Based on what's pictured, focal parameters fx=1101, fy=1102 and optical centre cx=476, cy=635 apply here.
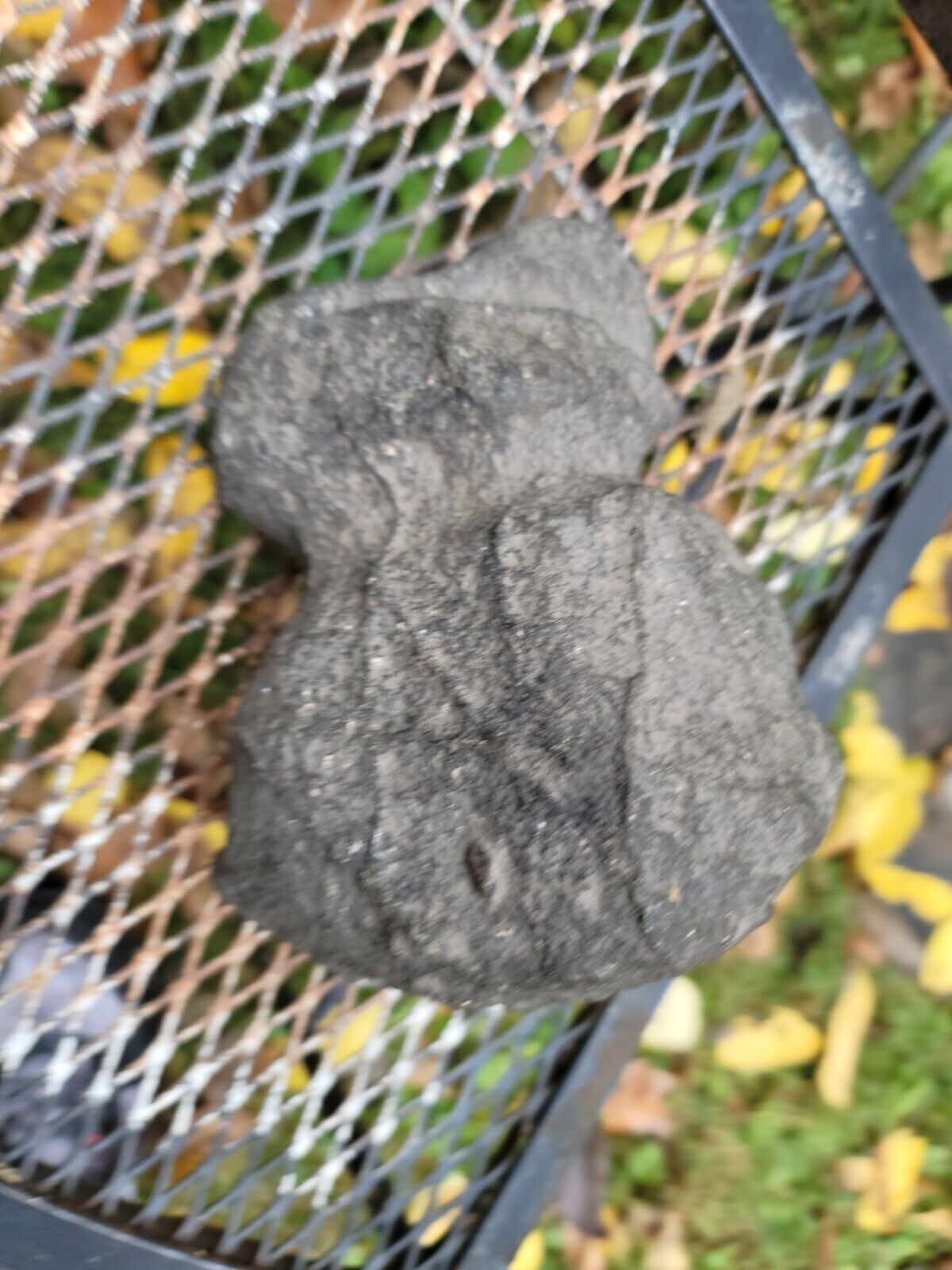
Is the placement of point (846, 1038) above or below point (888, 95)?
below

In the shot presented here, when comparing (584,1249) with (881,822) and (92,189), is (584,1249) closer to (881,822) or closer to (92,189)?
(881,822)

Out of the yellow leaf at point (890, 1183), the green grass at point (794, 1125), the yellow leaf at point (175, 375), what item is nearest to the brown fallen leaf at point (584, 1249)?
the green grass at point (794, 1125)

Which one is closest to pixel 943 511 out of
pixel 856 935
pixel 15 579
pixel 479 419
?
pixel 479 419

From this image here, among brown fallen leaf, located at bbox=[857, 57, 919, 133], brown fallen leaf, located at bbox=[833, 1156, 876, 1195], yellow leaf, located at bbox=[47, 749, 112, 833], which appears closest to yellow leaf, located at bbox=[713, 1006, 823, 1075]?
brown fallen leaf, located at bbox=[833, 1156, 876, 1195]

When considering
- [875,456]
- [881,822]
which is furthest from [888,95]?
[881,822]

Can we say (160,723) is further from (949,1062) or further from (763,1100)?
(949,1062)
